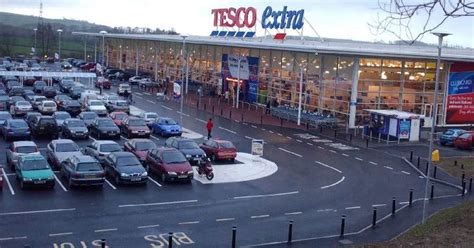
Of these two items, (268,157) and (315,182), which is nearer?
(315,182)

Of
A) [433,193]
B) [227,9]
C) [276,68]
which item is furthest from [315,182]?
[227,9]

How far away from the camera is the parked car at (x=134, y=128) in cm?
3881

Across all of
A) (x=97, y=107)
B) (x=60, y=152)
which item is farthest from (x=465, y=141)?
(x=97, y=107)

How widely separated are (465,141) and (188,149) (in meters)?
19.8

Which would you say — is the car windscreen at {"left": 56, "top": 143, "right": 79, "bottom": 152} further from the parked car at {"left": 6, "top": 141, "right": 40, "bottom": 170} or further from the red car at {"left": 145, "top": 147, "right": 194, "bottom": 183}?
the red car at {"left": 145, "top": 147, "right": 194, "bottom": 183}

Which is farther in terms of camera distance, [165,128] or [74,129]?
[165,128]

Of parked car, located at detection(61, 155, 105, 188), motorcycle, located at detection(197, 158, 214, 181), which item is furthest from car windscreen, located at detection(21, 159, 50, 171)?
motorcycle, located at detection(197, 158, 214, 181)

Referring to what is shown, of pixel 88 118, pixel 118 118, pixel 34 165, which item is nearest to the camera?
pixel 34 165

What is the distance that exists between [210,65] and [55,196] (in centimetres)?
5178

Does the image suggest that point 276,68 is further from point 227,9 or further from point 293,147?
point 293,147

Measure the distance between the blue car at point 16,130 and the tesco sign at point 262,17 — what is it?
2760 cm

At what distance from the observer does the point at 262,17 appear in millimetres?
60250

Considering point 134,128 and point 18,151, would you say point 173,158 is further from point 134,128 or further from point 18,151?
point 134,128

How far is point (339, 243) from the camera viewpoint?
19.0 m
